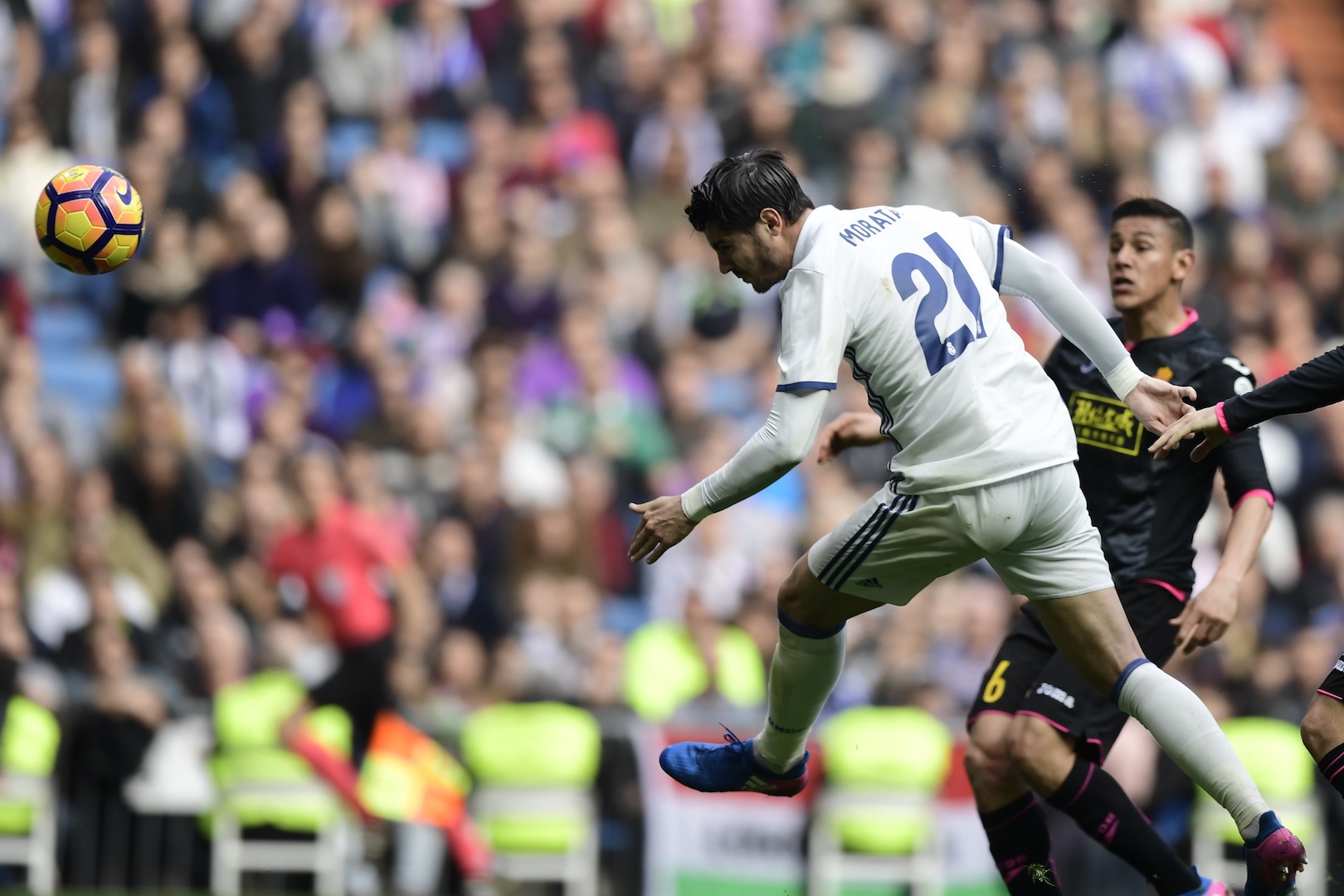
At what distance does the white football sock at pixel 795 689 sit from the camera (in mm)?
6492

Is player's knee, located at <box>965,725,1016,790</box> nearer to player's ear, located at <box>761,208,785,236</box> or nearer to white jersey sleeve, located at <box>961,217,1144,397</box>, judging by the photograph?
white jersey sleeve, located at <box>961,217,1144,397</box>

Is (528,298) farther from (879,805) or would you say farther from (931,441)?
(931,441)

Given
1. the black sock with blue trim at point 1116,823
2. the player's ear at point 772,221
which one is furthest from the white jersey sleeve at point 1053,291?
the black sock with blue trim at point 1116,823

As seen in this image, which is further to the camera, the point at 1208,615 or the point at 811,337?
the point at 1208,615

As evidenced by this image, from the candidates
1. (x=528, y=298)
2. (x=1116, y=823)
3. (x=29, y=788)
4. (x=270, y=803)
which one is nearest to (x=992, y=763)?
(x=1116, y=823)

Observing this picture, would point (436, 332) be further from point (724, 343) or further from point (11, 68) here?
point (11, 68)

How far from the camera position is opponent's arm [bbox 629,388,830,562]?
18.9 ft

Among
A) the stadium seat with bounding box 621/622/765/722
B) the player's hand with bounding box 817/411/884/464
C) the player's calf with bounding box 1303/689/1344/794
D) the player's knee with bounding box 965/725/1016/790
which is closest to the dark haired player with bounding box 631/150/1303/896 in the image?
the player's calf with bounding box 1303/689/1344/794

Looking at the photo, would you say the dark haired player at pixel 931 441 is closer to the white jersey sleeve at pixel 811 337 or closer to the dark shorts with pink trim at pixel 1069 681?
the white jersey sleeve at pixel 811 337

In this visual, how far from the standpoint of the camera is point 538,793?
10.8 metres

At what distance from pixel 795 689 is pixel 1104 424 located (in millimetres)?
1571

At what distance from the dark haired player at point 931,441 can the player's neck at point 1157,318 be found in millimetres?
771

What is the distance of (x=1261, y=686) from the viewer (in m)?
11.0

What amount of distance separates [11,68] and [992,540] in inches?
427
